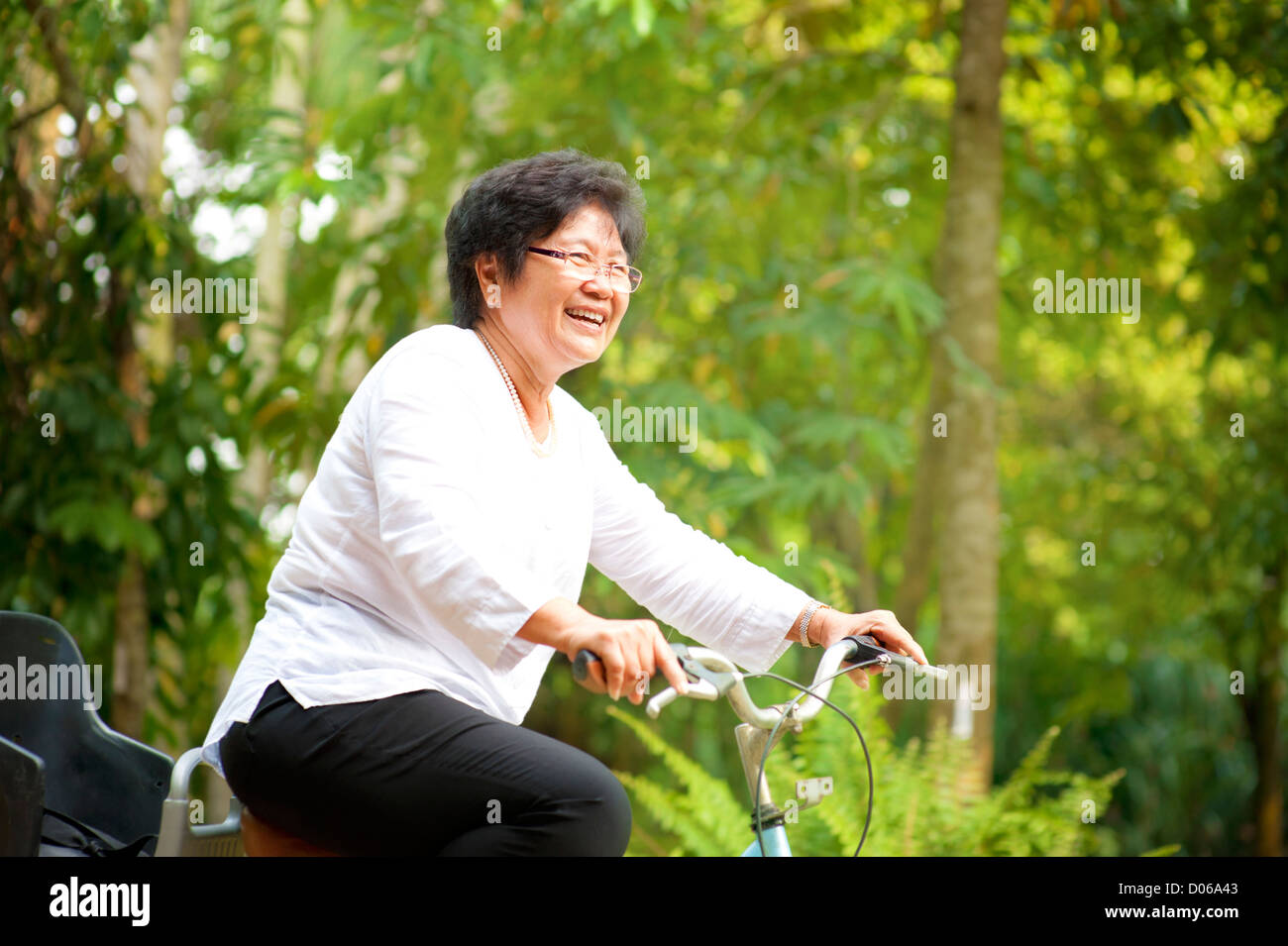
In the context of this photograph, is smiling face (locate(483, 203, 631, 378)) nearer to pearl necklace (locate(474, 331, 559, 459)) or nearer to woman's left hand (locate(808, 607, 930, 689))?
pearl necklace (locate(474, 331, 559, 459))

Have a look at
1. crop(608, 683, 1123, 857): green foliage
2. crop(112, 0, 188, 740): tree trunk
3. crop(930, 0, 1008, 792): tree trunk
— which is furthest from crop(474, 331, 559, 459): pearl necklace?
crop(112, 0, 188, 740): tree trunk

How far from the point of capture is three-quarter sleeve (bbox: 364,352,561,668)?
1763mm

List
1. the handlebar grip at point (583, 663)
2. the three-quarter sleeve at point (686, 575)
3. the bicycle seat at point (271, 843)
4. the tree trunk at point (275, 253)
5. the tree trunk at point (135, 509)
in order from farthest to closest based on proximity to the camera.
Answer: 1. the tree trunk at point (275, 253)
2. the tree trunk at point (135, 509)
3. the three-quarter sleeve at point (686, 575)
4. the bicycle seat at point (271, 843)
5. the handlebar grip at point (583, 663)

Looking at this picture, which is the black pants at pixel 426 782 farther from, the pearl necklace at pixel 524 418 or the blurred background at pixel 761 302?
the blurred background at pixel 761 302

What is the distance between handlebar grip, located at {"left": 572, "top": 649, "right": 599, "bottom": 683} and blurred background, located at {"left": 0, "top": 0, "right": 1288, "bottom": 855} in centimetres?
221

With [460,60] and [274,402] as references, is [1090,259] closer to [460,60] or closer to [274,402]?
[460,60]

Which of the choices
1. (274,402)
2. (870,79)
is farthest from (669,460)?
A: (870,79)

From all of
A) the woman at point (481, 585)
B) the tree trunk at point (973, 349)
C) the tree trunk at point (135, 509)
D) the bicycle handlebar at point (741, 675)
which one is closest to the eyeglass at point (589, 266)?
the woman at point (481, 585)

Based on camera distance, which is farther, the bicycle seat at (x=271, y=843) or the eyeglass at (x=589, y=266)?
the eyeglass at (x=589, y=266)

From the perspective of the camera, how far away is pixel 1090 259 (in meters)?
5.90

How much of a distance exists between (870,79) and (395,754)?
15.4ft

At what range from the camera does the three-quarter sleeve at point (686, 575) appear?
230cm
